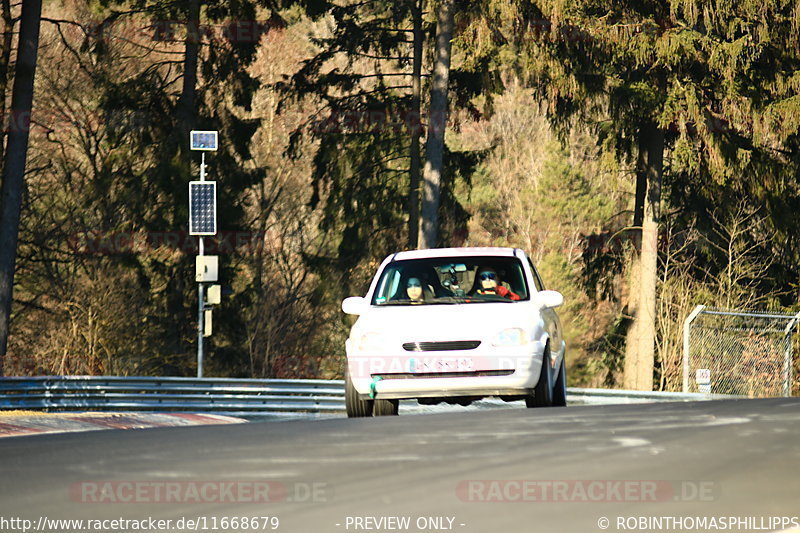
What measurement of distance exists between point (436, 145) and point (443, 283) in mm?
17540

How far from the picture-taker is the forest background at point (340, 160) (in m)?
29.1

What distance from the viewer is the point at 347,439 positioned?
34.2 ft

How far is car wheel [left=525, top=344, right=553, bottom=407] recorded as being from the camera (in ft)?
42.0

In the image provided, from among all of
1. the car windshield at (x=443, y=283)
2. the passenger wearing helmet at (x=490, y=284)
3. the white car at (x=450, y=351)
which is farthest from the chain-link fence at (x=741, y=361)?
the white car at (x=450, y=351)

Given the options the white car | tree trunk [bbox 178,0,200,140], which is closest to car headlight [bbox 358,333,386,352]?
the white car

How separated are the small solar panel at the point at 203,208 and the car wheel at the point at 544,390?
1281 centimetres

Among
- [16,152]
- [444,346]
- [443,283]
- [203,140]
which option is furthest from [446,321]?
[16,152]

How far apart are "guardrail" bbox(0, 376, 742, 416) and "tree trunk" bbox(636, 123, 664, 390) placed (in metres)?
12.8

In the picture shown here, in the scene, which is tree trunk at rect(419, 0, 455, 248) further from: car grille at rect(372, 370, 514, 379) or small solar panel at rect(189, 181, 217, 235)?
car grille at rect(372, 370, 514, 379)

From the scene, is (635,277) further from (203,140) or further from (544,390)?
(544,390)

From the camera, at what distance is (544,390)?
1296 cm

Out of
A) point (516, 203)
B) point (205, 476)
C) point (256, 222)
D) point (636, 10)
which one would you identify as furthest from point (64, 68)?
point (205, 476)

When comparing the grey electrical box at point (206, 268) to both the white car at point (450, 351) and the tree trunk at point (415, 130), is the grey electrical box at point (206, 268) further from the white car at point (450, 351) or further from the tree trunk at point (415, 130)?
the tree trunk at point (415, 130)

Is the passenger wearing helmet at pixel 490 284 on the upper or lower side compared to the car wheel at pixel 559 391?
upper
